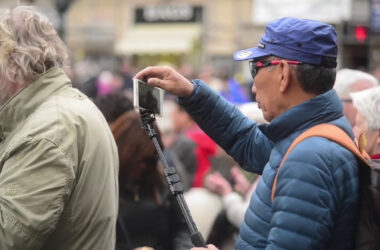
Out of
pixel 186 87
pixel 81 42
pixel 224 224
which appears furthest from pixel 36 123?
pixel 81 42

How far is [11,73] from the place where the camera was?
3004 millimetres

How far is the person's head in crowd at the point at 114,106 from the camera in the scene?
14.8 ft

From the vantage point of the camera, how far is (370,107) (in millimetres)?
3613

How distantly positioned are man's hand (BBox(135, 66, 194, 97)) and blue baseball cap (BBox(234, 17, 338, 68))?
0.49 meters

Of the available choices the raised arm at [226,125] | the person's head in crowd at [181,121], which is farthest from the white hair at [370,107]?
the person's head in crowd at [181,121]

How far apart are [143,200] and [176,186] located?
4.77 feet

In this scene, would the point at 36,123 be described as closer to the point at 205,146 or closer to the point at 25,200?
the point at 25,200

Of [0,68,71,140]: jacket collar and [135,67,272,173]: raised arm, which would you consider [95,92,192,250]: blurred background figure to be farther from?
[0,68,71,140]: jacket collar

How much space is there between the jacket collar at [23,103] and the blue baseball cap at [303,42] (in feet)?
2.91

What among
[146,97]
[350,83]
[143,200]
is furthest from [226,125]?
[350,83]

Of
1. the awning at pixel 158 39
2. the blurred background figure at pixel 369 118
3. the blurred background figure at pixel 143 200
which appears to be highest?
the blurred background figure at pixel 369 118

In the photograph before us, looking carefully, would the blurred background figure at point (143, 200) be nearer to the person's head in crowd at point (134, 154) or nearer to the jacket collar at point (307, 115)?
the person's head in crowd at point (134, 154)

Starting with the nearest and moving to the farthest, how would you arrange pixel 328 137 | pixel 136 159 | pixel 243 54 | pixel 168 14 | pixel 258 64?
pixel 328 137
pixel 258 64
pixel 243 54
pixel 136 159
pixel 168 14

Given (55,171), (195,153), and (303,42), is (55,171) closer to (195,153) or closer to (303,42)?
(303,42)
